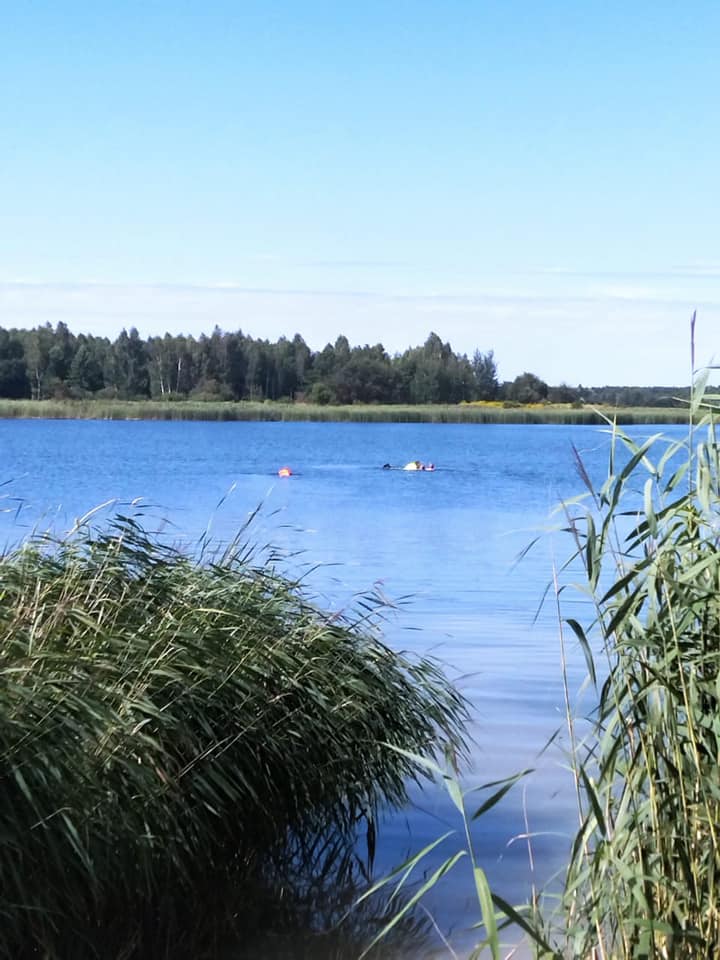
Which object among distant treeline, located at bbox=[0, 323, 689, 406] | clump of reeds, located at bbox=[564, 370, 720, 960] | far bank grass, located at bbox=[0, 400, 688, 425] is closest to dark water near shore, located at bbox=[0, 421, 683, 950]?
clump of reeds, located at bbox=[564, 370, 720, 960]

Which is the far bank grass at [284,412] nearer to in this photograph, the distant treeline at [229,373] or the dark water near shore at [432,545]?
the distant treeline at [229,373]

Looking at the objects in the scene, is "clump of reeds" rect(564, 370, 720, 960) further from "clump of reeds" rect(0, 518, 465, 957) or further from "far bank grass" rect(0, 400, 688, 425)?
"far bank grass" rect(0, 400, 688, 425)

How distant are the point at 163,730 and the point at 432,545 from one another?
1819cm

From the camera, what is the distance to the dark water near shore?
675 cm

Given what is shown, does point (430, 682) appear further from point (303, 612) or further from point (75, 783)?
point (75, 783)

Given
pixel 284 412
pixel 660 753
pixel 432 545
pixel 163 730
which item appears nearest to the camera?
pixel 660 753

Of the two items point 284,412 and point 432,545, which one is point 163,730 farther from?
point 284,412

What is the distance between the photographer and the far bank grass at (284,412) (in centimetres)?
8700

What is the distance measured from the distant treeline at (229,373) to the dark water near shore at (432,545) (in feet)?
159

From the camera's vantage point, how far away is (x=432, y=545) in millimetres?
22828

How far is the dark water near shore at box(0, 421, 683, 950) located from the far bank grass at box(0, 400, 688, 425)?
22791 millimetres

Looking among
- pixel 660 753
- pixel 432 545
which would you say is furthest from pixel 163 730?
pixel 432 545

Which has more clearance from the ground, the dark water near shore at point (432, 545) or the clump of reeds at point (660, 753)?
the clump of reeds at point (660, 753)

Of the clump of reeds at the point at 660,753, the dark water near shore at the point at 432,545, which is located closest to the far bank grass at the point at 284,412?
the dark water near shore at the point at 432,545
